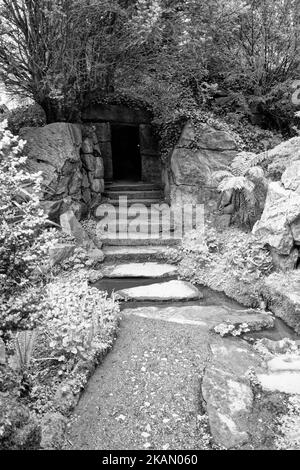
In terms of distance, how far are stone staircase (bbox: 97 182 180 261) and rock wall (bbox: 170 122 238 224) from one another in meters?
0.86

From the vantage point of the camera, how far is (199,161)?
9344 mm

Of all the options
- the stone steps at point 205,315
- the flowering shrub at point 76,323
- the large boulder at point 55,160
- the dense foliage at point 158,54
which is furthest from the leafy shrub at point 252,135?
the flowering shrub at point 76,323

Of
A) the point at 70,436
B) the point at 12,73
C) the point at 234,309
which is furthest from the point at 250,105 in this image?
the point at 70,436

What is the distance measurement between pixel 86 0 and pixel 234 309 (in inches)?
241

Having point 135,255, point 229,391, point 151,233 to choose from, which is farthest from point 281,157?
point 229,391

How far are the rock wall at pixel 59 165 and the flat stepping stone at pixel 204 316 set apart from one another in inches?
138

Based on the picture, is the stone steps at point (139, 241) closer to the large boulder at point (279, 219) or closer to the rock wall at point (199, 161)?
the rock wall at point (199, 161)

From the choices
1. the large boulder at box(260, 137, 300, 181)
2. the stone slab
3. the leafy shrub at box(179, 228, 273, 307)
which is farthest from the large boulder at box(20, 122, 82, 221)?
the stone slab

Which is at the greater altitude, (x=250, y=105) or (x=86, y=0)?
(x=86, y=0)

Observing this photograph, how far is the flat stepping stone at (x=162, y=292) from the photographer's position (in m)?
5.68

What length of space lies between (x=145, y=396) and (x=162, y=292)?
8.94 ft

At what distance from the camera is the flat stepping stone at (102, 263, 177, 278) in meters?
6.67

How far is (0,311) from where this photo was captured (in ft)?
8.72
